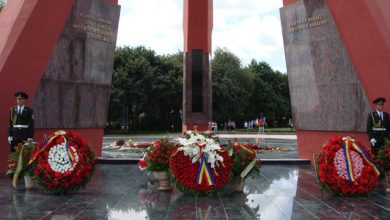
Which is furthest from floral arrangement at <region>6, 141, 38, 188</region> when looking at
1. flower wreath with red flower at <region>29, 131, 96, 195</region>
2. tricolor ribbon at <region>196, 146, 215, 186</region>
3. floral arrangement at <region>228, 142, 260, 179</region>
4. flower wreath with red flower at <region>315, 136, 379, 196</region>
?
flower wreath with red flower at <region>315, 136, 379, 196</region>

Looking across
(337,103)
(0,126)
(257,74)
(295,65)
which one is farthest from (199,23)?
(257,74)

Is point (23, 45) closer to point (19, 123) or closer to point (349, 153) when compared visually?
point (19, 123)

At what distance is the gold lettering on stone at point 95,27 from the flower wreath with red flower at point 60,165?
4900mm

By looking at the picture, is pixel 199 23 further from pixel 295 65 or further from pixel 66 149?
pixel 66 149

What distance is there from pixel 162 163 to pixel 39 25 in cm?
506

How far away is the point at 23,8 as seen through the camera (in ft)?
31.4

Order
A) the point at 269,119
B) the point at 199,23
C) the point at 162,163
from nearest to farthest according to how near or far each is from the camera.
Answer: the point at 162,163
the point at 199,23
the point at 269,119

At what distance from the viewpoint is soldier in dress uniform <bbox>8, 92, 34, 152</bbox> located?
8.61 meters

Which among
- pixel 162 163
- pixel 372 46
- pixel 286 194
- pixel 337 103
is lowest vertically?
pixel 286 194

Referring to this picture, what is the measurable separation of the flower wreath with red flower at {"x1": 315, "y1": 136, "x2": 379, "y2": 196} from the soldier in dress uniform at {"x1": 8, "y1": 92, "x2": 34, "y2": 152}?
6.27 meters

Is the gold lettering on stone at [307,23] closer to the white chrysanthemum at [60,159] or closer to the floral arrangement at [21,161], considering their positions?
the white chrysanthemum at [60,159]

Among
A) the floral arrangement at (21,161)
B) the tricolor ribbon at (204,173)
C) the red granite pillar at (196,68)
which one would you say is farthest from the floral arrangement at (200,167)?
the red granite pillar at (196,68)

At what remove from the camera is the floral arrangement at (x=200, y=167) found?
6715 mm

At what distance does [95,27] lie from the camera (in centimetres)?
1165
